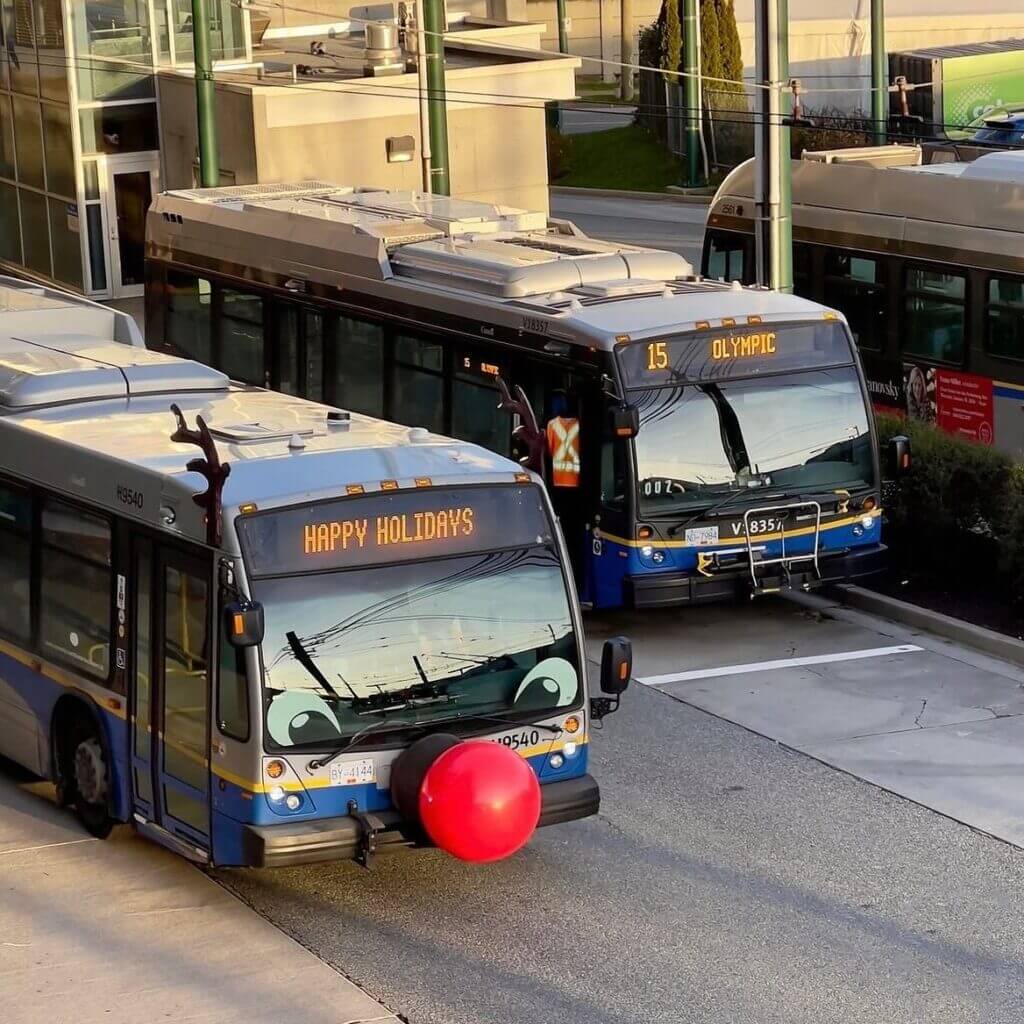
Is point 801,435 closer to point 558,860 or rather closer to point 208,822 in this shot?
point 558,860

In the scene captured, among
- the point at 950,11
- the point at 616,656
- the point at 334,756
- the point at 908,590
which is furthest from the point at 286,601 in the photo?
the point at 950,11

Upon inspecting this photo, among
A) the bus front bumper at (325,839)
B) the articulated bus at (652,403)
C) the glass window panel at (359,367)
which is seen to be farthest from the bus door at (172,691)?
the glass window panel at (359,367)

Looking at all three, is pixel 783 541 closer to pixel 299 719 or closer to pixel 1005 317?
pixel 1005 317

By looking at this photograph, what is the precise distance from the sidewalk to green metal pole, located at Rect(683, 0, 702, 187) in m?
34.9

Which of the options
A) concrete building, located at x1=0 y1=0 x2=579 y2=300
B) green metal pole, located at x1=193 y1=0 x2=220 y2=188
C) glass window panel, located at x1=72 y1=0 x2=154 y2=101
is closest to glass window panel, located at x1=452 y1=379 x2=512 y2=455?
green metal pole, located at x1=193 y1=0 x2=220 y2=188

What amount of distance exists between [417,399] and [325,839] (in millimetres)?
8046

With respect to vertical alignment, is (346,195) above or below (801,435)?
above

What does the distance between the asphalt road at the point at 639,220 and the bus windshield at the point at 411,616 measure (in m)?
26.6

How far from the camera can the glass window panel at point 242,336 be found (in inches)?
802

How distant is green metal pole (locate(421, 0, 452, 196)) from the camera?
24.8 m

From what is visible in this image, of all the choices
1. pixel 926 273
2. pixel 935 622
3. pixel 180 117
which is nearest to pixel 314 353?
pixel 926 273

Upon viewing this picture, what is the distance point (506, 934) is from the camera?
10.1 m

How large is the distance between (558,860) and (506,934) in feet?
3.68

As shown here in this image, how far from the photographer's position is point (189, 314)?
2195cm
